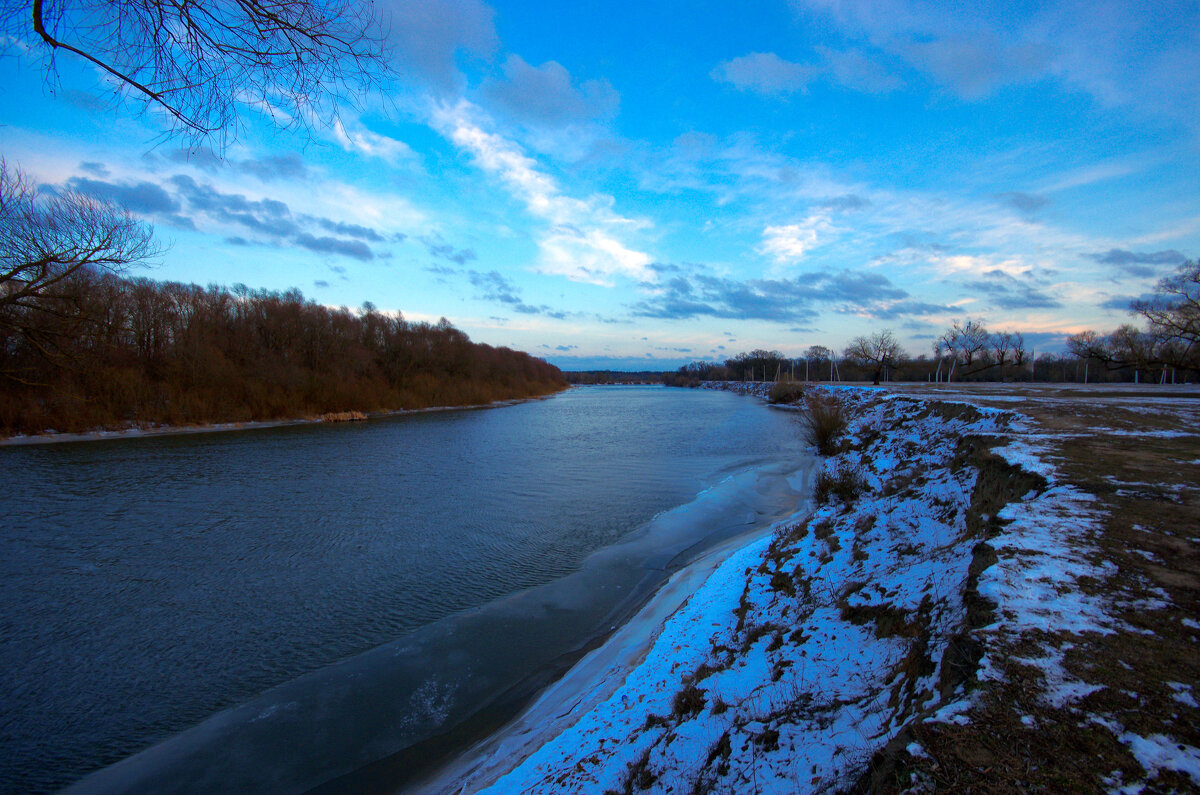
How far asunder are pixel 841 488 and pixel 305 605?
984 cm

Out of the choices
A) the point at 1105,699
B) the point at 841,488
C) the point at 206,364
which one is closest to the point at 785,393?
the point at 841,488

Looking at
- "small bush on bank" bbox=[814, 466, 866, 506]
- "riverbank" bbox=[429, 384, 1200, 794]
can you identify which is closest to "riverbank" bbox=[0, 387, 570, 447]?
"riverbank" bbox=[429, 384, 1200, 794]

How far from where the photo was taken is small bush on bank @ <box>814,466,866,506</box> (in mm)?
9573

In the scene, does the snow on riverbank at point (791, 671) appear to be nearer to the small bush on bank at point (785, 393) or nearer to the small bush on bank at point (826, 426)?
the small bush on bank at point (826, 426)

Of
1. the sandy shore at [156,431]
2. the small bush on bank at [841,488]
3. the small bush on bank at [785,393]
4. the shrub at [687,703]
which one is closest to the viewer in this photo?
the shrub at [687,703]

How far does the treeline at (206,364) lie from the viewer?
80.7 ft

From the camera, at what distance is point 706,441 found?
24.0 meters

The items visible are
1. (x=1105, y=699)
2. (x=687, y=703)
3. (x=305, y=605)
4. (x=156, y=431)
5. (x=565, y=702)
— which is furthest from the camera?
(x=156, y=431)

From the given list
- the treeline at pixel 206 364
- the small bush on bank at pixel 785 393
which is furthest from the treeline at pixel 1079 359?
the treeline at pixel 206 364

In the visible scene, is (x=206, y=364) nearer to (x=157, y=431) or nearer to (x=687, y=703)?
(x=157, y=431)

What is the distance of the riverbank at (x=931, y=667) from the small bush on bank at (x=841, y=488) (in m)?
2.77

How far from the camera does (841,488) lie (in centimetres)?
988

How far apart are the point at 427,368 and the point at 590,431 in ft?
118

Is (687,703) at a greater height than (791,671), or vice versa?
(791,671)
